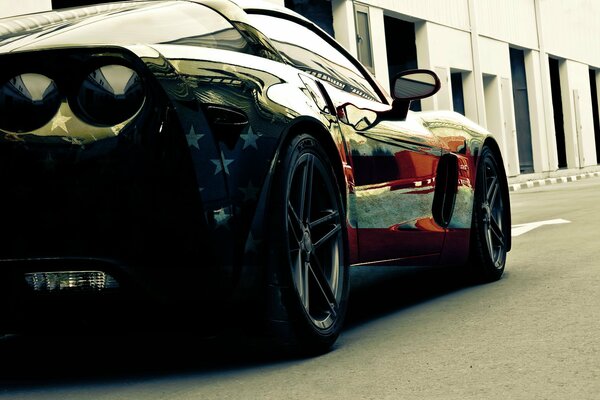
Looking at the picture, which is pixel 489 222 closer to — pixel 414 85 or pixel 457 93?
pixel 414 85

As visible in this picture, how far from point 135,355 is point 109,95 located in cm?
131

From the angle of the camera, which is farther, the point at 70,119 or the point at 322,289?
the point at 322,289

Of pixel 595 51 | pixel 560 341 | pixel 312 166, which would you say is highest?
pixel 595 51

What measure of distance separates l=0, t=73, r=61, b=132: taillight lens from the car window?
1072 millimetres

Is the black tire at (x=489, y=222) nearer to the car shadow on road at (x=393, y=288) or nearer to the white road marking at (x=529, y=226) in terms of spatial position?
the car shadow on road at (x=393, y=288)

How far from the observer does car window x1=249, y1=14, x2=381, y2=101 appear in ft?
15.0

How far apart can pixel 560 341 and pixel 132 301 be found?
153cm

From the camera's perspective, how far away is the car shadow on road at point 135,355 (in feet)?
13.2

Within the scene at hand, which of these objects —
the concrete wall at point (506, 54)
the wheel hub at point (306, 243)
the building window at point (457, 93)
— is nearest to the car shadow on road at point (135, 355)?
the wheel hub at point (306, 243)

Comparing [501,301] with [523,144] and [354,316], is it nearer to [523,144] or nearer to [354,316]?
[354,316]

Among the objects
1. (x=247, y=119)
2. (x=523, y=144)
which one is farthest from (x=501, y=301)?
(x=523, y=144)

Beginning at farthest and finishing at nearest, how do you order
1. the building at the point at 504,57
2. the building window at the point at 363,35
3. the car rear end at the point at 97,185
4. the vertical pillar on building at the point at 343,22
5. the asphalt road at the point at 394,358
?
the building at the point at 504,57 < the building window at the point at 363,35 < the vertical pillar on building at the point at 343,22 < the car rear end at the point at 97,185 < the asphalt road at the point at 394,358

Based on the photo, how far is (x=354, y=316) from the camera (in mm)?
5188

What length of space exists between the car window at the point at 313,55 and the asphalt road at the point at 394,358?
1.06 metres
